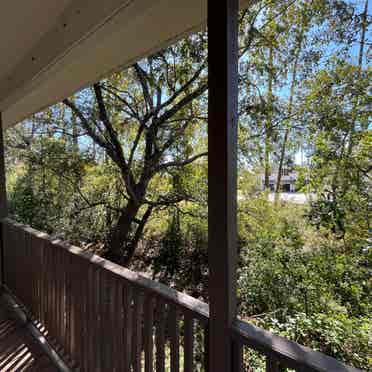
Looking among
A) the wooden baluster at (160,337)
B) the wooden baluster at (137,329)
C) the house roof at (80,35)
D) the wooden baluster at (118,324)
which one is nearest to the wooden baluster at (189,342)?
the wooden baluster at (160,337)

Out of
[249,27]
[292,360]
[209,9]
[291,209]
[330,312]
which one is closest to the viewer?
[292,360]

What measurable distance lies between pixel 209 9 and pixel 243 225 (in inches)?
161

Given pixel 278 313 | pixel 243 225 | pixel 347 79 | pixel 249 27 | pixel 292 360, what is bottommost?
pixel 278 313

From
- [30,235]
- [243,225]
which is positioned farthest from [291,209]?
[30,235]

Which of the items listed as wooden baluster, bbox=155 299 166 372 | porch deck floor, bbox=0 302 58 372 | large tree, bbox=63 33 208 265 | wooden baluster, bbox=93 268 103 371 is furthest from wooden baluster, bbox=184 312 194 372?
large tree, bbox=63 33 208 265

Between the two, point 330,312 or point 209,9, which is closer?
point 209,9

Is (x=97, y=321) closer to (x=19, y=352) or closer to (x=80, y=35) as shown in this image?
(x=19, y=352)

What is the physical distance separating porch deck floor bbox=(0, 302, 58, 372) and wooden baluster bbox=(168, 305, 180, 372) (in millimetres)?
1163

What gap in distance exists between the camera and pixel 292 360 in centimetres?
73

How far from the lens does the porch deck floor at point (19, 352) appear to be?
5.80ft

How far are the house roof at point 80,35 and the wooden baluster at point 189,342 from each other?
4.43ft

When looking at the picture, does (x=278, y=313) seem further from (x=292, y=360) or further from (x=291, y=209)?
(x=292, y=360)

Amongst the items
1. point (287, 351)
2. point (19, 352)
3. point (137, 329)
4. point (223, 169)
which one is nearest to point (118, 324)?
point (137, 329)

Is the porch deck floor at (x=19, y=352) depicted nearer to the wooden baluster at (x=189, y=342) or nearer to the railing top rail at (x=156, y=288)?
the railing top rail at (x=156, y=288)
